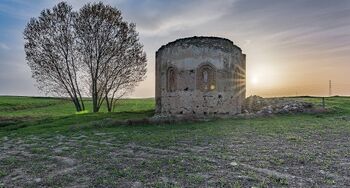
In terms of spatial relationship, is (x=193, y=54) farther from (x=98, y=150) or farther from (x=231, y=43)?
(x=98, y=150)

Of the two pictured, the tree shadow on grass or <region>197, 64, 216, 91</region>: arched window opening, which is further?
<region>197, 64, 216, 91</region>: arched window opening

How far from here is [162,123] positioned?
1967 centimetres

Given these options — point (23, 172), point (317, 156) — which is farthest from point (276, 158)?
point (23, 172)

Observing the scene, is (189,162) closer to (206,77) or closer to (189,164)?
(189,164)

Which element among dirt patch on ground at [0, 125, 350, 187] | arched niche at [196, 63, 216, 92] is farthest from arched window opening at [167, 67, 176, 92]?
dirt patch on ground at [0, 125, 350, 187]

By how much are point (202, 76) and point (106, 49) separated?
48.2 feet

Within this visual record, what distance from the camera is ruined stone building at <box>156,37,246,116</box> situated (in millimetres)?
23344

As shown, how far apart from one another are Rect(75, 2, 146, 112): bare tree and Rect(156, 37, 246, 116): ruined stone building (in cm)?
1210

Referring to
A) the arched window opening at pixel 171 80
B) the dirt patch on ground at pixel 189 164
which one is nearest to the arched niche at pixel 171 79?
the arched window opening at pixel 171 80

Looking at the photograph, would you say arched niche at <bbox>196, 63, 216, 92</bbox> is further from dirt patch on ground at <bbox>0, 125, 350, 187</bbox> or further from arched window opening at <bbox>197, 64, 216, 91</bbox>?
dirt patch on ground at <bbox>0, 125, 350, 187</bbox>

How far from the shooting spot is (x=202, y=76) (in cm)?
2353

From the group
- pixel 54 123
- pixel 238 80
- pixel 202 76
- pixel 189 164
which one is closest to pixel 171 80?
pixel 202 76

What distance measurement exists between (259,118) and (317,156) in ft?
43.7

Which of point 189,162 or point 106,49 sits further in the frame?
point 106,49
